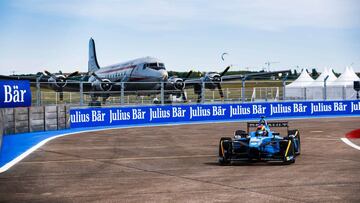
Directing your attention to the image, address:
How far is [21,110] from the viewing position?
26.8 metres

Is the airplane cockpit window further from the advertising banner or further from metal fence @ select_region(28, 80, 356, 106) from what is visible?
the advertising banner

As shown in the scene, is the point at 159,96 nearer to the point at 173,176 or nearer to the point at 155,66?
the point at 155,66

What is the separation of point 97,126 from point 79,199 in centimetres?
2293

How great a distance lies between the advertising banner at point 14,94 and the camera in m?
26.1

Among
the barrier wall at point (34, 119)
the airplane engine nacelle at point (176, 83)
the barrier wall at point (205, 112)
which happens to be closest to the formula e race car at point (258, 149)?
the barrier wall at point (34, 119)

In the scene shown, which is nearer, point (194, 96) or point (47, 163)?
point (47, 163)

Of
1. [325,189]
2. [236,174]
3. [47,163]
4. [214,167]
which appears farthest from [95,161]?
[325,189]

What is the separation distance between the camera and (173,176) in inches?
487

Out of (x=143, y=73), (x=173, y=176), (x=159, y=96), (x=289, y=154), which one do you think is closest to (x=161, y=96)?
(x=159, y=96)

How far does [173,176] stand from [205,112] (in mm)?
24697

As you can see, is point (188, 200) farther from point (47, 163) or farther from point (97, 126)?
point (97, 126)

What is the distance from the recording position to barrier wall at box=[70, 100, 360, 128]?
107ft

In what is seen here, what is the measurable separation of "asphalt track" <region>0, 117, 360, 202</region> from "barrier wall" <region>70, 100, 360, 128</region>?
12.4 metres

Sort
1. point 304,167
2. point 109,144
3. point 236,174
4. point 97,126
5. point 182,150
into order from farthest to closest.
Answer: point 97,126 → point 109,144 → point 182,150 → point 304,167 → point 236,174
